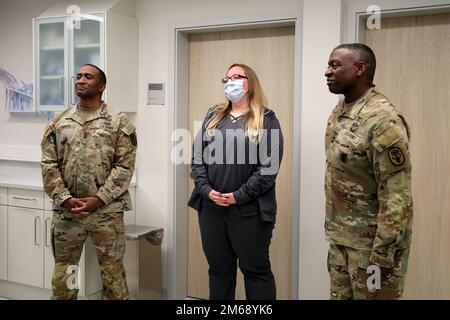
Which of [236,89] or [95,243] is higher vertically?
[236,89]

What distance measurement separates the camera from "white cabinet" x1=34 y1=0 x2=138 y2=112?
3.05 metres

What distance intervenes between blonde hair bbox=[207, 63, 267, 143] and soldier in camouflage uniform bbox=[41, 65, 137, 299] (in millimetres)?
450

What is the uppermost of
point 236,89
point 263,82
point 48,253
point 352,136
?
point 263,82

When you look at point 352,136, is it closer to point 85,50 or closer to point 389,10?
point 389,10

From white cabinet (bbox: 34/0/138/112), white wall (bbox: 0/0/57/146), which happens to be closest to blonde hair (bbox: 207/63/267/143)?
white cabinet (bbox: 34/0/138/112)

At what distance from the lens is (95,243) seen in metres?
2.49

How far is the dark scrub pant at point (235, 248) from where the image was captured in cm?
236

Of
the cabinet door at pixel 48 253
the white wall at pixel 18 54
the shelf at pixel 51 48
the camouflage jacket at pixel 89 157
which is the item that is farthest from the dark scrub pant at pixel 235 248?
the white wall at pixel 18 54

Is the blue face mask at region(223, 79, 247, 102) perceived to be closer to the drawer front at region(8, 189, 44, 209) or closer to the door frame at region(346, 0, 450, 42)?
the door frame at region(346, 0, 450, 42)

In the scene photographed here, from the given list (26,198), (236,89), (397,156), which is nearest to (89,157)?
(236,89)

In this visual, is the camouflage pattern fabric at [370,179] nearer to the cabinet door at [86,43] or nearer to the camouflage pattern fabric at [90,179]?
the camouflage pattern fabric at [90,179]

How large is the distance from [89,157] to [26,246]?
1055 millimetres

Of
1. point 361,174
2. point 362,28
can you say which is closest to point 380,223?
point 361,174
